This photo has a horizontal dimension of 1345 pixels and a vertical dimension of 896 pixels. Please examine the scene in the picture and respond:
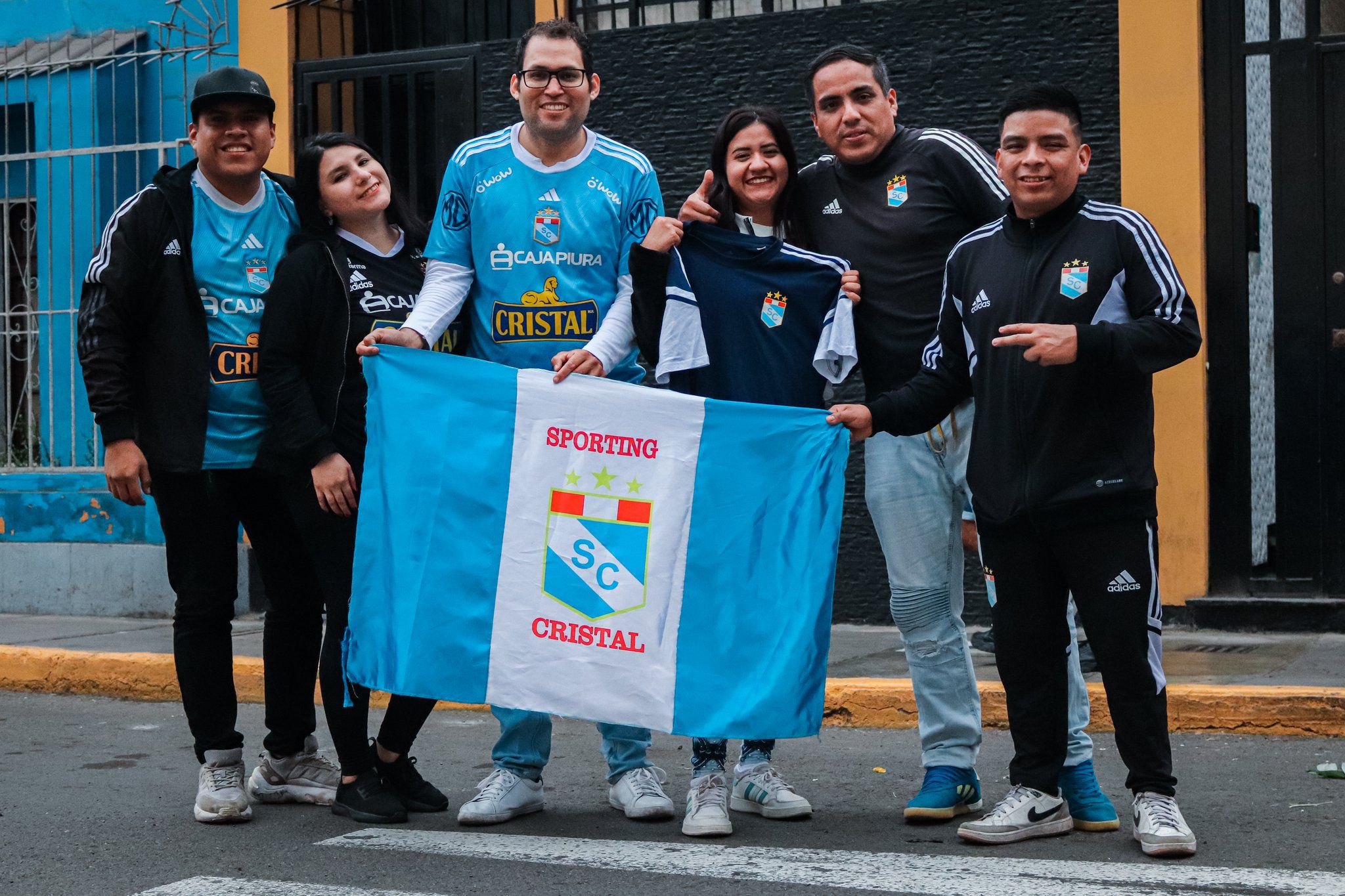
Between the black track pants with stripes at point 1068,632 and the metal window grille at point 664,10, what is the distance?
218 inches

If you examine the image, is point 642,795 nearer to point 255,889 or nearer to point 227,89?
point 255,889

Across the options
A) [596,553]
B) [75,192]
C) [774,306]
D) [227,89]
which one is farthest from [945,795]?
[75,192]

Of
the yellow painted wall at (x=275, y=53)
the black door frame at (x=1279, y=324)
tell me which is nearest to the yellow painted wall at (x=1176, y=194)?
the black door frame at (x=1279, y=324)

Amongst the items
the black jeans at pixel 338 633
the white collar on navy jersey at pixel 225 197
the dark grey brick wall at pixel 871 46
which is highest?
the dark grey brick wall at pixel 871 46

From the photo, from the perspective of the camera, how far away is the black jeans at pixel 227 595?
16.3 feet

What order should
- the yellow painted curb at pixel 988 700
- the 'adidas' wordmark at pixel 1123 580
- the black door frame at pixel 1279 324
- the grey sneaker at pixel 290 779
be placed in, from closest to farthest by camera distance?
the 'adidas' wordmark at pixel 1123 580 → the grey sneaker at pixel 290 779 → the yellow painted curb at pixel 988 700 → the black door frame at pixel 1279 324

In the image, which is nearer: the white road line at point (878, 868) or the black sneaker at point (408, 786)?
the white road line at point (878, 868)

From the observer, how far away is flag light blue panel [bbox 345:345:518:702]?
4699 mm

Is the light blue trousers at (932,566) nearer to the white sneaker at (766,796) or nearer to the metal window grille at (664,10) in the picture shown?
the white sneaker at (766,796)

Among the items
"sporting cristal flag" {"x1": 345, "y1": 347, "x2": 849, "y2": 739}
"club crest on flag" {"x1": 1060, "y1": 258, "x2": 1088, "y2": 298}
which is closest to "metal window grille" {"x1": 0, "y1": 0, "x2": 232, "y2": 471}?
"sporting cristal flag" {"x1": 345, "y1": 347, "x2": 849, "y2": 739}

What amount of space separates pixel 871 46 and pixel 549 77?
4511 millimetres

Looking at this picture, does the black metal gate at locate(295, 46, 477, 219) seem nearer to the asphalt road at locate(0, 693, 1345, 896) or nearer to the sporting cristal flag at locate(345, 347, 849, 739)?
the asphalt road at locate(0, 693, 1345, 896)

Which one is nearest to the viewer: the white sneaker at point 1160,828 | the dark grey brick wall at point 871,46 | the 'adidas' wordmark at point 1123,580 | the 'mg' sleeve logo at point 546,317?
the white sneaker at point 1160,828

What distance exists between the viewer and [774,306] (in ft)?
15.6
